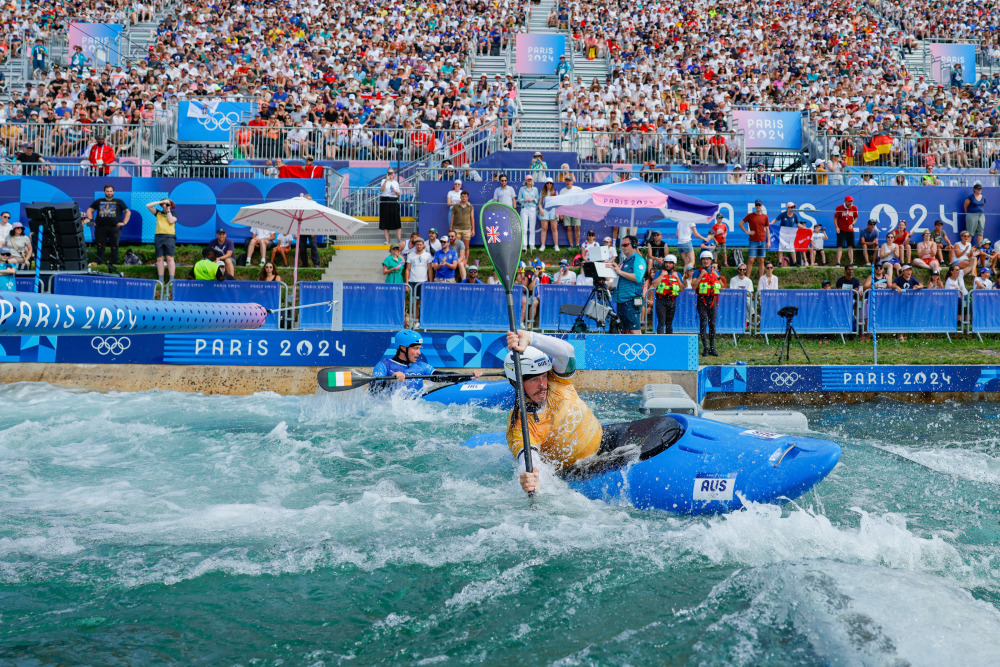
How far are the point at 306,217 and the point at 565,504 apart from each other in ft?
31.1

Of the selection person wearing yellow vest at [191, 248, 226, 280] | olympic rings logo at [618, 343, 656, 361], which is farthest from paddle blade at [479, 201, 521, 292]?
person wearing yellow vest at [191, 248, 226, 280]

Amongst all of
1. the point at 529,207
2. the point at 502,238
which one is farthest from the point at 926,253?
the point at 502,238

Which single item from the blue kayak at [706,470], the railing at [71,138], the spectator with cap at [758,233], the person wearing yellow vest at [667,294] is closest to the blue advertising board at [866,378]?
the person wearing yellow vest at [667,294]

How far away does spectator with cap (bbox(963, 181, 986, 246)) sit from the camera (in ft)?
56.5

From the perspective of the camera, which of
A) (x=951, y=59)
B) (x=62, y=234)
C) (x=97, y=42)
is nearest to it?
(x=62, y=234)

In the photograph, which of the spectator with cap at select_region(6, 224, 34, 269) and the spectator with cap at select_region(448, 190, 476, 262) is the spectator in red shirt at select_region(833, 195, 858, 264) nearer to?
the spectator with cap at select_region(448, 190, 476, 262)

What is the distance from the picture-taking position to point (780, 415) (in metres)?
9.79

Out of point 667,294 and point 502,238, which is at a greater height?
point 502,238

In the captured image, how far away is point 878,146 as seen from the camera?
19.7m

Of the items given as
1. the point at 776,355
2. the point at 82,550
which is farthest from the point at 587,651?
the point at 776,355

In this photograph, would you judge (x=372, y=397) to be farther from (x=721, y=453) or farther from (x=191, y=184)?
(x=191, y=184)

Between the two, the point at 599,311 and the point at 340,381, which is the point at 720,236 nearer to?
the point at 599,311

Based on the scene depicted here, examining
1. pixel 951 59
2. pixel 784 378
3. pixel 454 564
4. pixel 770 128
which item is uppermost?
pixel 951 59

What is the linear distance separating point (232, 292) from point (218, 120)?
29.1ft
